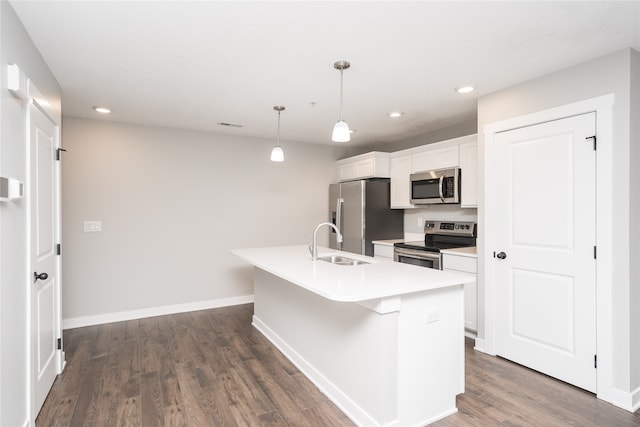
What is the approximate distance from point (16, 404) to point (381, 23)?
2834 mm

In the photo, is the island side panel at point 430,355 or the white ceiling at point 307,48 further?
the island side panel at point 430,355

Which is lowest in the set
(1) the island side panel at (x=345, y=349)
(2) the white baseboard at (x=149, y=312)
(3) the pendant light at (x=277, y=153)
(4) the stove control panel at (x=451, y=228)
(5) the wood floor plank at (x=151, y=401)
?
(5) the wood floor plank at (x=151, y=401)

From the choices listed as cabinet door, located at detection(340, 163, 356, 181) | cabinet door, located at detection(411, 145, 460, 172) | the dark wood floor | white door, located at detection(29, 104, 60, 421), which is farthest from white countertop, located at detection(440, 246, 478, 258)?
white door, located at detection(29, 104, 60, 421)

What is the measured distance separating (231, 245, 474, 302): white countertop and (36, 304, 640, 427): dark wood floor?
844 mm

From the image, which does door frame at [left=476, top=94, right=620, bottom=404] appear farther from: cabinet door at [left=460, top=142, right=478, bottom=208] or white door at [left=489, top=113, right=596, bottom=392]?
cabinet door at [left=460, top=142, right=478, bottom=208]

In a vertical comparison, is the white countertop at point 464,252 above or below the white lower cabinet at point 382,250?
above

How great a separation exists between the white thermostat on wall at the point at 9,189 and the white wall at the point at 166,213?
8.20 ft

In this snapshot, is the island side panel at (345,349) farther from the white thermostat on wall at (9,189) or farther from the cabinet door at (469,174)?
the cabinet door at (469,174)

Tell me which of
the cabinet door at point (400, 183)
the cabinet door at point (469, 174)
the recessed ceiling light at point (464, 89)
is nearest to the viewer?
the recessed ceiling light at point (464, 89)

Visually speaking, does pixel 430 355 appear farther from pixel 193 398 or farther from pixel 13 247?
pixel 13 247

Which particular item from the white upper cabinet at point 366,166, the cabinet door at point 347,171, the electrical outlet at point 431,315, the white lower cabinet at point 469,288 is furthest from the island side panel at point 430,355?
the cabinet door at point 347,171

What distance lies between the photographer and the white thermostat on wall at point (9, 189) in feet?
5.32

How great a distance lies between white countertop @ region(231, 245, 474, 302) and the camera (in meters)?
1.88

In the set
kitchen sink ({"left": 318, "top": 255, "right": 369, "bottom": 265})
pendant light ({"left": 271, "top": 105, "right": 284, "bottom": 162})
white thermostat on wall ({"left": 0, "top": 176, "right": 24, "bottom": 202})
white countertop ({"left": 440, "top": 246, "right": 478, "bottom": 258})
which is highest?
pendant light ({"left": 271, "top": 105, "right": 284, "bottom": 162})
